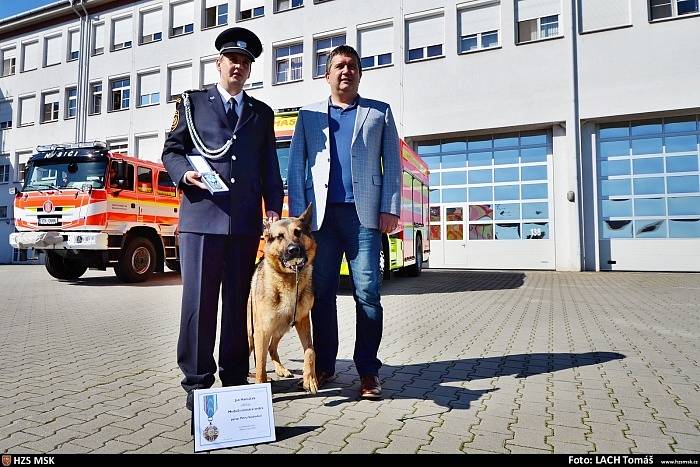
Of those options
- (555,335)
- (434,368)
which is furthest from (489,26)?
(434,368)

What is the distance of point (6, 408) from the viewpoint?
2.77m

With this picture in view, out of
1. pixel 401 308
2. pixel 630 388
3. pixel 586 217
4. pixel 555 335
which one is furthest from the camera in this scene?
pixel 586 217

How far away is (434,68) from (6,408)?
16.0m

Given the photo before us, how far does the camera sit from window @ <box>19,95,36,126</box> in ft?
84.0

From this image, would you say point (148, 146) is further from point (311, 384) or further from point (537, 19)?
point (311, 384)

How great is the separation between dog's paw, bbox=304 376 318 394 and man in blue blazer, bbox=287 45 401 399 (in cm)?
17

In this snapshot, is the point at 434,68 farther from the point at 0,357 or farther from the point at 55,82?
the point at 55,82

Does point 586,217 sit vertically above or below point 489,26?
below

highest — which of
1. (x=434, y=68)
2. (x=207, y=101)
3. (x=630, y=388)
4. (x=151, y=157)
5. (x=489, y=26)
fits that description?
(x=489, y=26)

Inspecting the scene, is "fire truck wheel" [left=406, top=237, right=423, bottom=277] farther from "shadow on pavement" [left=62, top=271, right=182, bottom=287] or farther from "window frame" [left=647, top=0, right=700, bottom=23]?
"window frame" [left=647, top=0, right=700, bottom=23]

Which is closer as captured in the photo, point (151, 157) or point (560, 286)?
point (560, 286)

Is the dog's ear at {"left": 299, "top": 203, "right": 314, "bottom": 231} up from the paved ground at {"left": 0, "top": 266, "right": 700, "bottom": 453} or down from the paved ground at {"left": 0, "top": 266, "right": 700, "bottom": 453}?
up

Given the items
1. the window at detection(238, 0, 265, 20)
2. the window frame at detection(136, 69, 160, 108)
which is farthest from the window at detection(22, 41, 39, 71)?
the window at detection(238, 0, 265, 20)

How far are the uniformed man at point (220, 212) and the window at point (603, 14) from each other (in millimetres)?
15314
